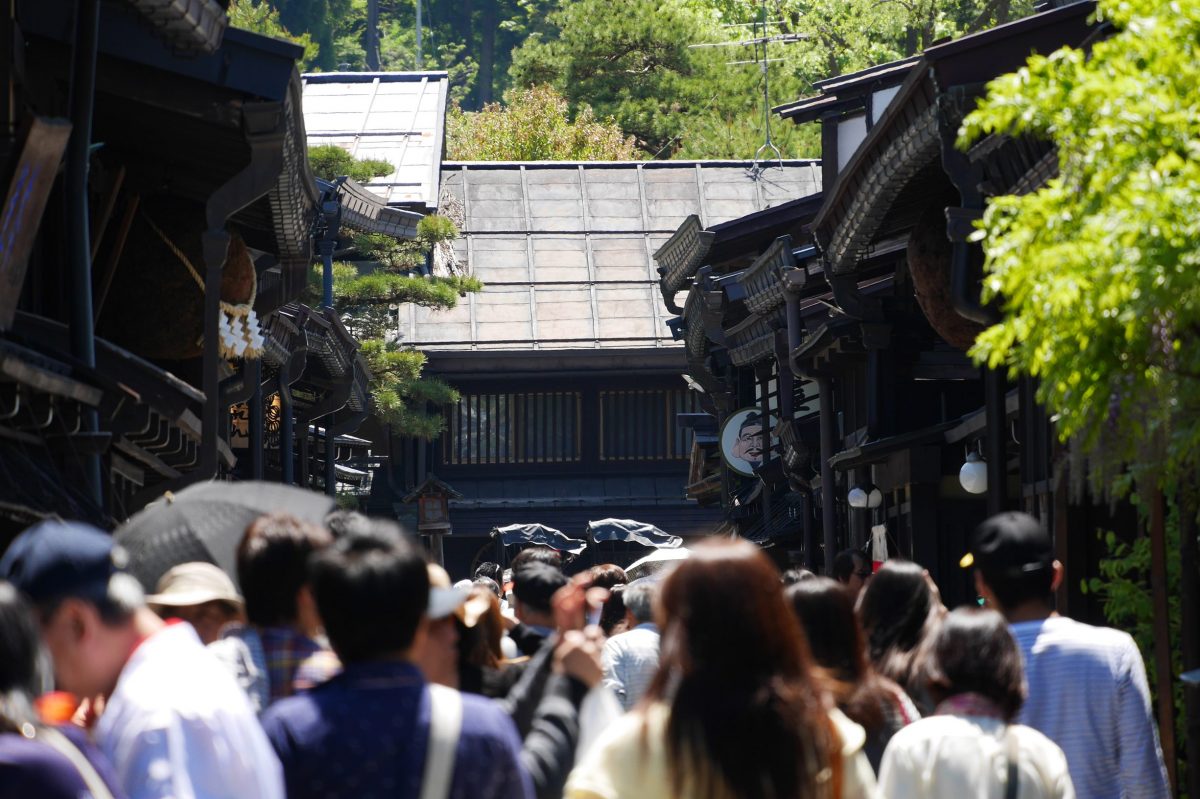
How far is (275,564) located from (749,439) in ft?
70.2

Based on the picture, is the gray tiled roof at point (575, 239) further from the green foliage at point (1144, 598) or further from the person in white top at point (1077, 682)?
the person in white top at point (1077, 682)

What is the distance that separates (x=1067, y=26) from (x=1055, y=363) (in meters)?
5.50

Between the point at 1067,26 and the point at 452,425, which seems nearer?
the point at 1067,26

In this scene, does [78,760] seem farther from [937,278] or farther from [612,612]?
[937,278]

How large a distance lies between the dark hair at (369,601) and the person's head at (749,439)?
22.1 meters

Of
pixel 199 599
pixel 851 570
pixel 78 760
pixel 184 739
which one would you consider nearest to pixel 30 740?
pixel 78 760

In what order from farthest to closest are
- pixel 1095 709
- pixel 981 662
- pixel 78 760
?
pixel 1095 709 → pixel 981 662 → pixel 78 760

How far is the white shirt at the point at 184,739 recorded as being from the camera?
13.0 feet

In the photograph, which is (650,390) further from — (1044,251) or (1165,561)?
(1044,251)

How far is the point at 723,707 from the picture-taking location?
3965 millimetres

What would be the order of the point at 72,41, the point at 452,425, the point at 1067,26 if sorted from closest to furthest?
the point at 72,41 < the point at 1067,26 < the point at 452,425

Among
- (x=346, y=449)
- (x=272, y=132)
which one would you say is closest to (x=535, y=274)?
(x=346, y=449)

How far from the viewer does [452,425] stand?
3703 cm

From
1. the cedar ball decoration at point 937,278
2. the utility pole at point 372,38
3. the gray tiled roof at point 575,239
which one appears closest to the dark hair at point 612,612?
the cedar ball decoration at point 937,278
